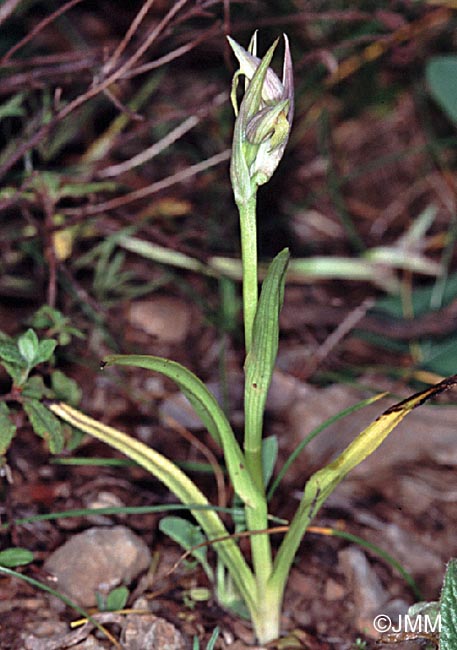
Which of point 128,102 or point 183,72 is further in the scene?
point 183,72

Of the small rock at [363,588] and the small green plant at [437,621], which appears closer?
the small green plant at [437,621]

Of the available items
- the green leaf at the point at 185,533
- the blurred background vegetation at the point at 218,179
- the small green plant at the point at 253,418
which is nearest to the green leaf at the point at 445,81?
the blurred background vegetation at the point at 218,179

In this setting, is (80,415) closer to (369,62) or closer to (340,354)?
(340,354)

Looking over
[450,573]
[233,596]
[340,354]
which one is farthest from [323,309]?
[450,573]

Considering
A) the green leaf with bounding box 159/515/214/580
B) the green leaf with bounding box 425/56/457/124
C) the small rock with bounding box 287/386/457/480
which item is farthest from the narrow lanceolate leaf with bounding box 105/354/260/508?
the green leaf with bounding box 425/56/457/124

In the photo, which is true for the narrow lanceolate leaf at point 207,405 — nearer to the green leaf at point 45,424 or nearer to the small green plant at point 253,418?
the small green plant at point 253,418

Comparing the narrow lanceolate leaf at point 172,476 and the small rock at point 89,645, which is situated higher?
the narrow lanceolate leaf at point 172,476

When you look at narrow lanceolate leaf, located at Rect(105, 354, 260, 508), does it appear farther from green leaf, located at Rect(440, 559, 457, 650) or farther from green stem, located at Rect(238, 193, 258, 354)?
green leaf, located at Rect(440, 559, 457, 650)
